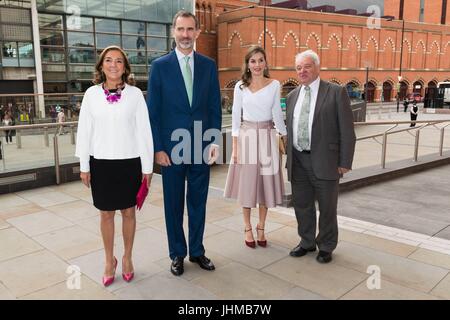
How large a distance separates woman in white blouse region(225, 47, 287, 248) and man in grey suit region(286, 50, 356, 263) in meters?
0.17

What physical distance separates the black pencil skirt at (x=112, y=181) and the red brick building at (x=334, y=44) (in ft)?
130

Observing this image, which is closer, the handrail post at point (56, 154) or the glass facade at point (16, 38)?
the handrail post at point (56, 154)

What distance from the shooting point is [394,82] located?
53594 mm

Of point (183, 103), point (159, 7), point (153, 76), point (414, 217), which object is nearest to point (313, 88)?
point (183, 103)

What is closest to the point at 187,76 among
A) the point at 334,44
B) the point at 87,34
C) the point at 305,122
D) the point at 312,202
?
the point at 305,122

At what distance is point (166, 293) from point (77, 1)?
95.4ft

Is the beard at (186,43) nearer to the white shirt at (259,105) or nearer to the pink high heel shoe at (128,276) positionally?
the white shirt at (259,105)

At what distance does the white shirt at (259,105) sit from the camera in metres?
3.89

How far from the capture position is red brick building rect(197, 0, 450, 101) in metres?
43.0

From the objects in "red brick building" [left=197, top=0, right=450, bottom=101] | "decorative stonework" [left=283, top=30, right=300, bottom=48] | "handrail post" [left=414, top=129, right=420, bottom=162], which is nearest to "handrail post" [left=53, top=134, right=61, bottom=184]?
"handrail post" [left=414, top=129, right=420, bottom=162]

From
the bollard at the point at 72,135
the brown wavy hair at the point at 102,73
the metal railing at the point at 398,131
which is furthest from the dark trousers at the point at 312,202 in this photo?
the bollard at the point at 72,135

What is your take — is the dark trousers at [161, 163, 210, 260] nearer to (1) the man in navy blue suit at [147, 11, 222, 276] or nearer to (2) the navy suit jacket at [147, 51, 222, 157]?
(1) the man in navy blue suit at [147, 11, 222, 276]

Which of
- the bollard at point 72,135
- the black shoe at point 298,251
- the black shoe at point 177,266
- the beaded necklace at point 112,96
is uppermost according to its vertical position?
the beaded necklace at point 112,96
